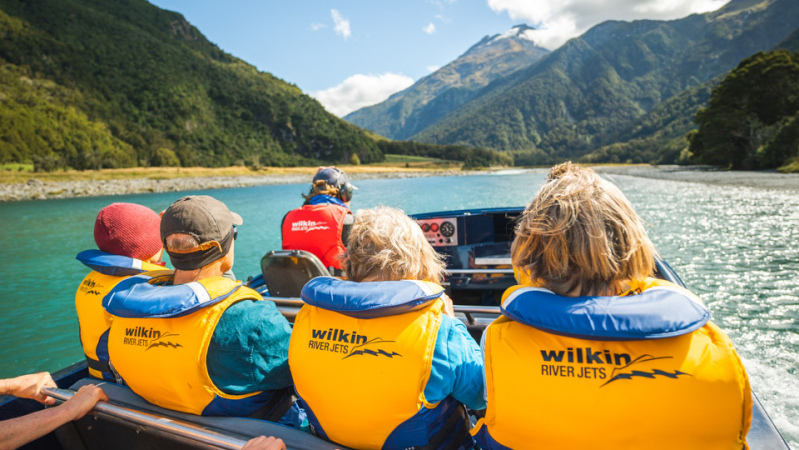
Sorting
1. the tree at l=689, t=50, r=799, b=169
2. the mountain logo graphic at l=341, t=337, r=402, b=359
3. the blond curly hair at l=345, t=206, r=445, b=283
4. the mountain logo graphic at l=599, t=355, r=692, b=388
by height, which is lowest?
the mountain logo graphic at l=341, t=337, r=402, b=359

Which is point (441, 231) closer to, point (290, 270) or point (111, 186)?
point (290, 270)

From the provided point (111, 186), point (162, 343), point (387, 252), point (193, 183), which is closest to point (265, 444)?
point (162, 343)

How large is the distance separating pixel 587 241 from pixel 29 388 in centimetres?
275

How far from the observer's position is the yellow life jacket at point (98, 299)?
2.41m

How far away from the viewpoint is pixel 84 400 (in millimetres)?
1878

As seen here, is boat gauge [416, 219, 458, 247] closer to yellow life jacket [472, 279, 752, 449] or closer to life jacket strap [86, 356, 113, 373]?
life jacket strap [86, 356, 113, 373]

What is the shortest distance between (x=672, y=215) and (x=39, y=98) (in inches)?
3497

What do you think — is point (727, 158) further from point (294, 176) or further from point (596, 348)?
point (294, 176)

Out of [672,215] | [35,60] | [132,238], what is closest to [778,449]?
[132,238]

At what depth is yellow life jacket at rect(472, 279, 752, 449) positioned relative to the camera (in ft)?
3.87

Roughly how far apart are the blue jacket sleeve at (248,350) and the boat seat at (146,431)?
16 centimetres

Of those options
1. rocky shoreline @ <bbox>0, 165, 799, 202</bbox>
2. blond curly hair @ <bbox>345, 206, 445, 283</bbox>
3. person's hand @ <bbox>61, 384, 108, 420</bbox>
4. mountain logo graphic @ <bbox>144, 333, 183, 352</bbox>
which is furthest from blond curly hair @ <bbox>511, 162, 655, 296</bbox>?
rocky shoreline @ <bbox>0, 165, 799, 202</bbox>

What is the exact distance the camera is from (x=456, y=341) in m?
1.64

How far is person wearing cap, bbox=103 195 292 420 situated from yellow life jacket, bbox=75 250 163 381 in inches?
22.7
